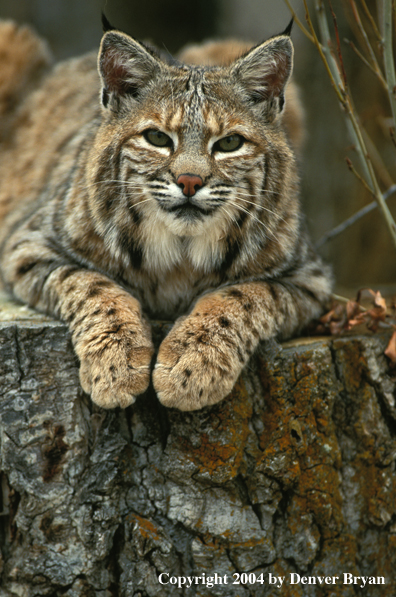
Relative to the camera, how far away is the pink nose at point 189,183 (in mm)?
2480

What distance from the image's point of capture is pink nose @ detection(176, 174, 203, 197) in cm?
248

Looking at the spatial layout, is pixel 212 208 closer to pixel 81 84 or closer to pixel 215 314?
pixel 215 314

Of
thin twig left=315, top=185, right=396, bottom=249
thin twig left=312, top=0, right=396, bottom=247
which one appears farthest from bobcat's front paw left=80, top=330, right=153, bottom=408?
thin twig left=315, top=185, right=396, bottom=249

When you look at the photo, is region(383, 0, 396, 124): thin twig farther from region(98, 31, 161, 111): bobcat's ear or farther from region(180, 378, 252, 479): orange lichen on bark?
region(180, 378, 252, 479): orange lichen on bark

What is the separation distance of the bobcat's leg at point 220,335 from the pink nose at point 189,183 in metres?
0.55

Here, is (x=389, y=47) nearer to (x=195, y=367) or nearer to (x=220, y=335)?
(x=220, y=335)

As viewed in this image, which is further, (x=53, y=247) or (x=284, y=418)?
(x=53, y=247)

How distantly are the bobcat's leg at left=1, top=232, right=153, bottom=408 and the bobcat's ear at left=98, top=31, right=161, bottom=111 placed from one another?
0.88 metres

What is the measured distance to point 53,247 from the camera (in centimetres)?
328

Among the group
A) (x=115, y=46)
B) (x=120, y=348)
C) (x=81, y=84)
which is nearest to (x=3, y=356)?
(x=120, y=348)

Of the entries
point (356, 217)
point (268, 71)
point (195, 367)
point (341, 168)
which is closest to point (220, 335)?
point (195, 367)

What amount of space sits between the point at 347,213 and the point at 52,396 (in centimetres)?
452

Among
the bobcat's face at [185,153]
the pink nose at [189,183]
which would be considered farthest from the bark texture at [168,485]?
the pink nose at [189,183]

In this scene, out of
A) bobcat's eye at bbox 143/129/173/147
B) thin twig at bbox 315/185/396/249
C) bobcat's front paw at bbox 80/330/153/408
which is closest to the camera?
bobcat's front paw at bbox 80/330/153/408
